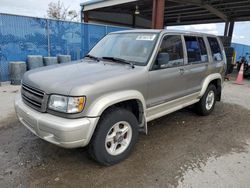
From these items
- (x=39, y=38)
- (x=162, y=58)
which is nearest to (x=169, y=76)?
(x=162, y=58)

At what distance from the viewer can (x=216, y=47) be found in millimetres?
5297

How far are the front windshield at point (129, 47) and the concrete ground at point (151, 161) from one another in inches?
59.8

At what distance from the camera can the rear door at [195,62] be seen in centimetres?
427

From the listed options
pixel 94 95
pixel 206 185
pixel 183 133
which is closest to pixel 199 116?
pixel 183 133

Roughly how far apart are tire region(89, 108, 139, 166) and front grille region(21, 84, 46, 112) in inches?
30.9

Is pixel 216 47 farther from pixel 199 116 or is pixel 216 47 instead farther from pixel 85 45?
pixel 85 45

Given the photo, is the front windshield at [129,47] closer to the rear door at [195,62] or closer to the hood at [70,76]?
the hood at [70,76]

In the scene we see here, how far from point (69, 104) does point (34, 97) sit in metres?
0.65

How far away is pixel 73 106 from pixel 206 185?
1.94 meters

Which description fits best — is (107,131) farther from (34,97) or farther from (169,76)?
(169,76)

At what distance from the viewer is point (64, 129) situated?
8.05ft

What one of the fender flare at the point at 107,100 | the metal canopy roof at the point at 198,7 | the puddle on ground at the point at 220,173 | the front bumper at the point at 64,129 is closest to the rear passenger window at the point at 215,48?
the puddle on ground at the point at 220,173

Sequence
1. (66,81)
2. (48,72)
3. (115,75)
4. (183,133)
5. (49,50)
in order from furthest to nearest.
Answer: (49,50)
(183,133)
(48,72)
(115,75)
(66,81)

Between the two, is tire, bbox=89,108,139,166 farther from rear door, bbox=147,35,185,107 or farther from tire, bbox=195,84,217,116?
tire, bbox=195,84,217,116
